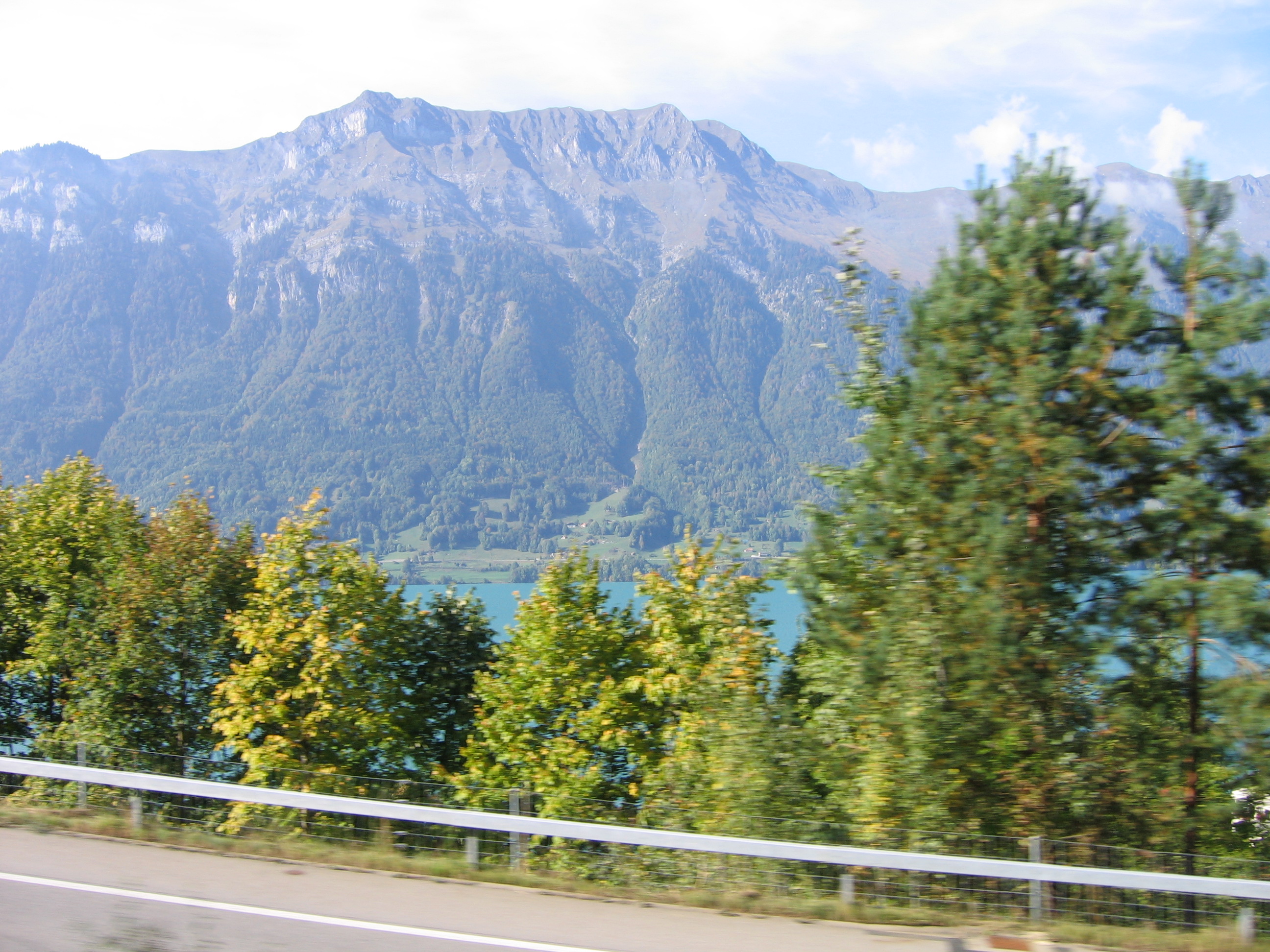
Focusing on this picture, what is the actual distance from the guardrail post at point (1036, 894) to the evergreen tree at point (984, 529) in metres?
2.98

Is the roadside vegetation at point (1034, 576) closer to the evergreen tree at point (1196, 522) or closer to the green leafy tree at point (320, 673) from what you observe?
the evergreen tree at point (1196, 522)

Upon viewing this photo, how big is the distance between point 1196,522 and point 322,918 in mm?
10543

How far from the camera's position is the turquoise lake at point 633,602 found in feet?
73.7

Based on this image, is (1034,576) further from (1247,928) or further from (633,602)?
(633,602)

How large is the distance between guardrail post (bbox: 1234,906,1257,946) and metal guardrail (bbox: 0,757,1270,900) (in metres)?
0.22

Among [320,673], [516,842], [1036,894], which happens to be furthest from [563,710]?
[1036,894]

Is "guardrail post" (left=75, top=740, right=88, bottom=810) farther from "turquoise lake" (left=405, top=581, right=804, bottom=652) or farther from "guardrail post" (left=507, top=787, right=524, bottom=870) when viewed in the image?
"turquoise lake" (left=405, top=581, right=804, bottom=652)


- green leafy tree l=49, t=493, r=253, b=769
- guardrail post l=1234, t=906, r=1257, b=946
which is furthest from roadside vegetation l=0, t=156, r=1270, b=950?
green leafy tree l=49, t=493, r=253, b=769

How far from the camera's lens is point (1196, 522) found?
12.4 metres

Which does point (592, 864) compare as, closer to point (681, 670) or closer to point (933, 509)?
point (933, 509)

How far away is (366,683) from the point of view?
81.7ft

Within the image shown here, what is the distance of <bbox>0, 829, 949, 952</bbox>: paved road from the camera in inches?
257

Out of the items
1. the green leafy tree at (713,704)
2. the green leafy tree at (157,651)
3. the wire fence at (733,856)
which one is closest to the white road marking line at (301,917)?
the wire fence at (733,856)

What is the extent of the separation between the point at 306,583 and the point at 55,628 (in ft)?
24.1
